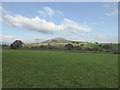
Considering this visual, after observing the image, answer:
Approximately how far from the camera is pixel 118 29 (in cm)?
646

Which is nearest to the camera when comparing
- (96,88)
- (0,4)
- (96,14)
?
(96,88)

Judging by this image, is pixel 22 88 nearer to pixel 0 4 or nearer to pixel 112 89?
pixel 112 89

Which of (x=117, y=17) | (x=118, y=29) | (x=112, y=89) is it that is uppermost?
(x=117, y=17)

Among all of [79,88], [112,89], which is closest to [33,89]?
[79,88]

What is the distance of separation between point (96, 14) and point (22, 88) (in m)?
8.86

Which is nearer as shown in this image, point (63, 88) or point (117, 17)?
point (63, 88)

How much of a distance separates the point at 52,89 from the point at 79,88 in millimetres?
821

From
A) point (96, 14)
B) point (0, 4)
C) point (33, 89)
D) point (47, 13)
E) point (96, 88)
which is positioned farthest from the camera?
point (96, 14)

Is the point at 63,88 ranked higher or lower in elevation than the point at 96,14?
lower

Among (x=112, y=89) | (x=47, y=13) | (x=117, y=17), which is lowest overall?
(x=112, y=89)

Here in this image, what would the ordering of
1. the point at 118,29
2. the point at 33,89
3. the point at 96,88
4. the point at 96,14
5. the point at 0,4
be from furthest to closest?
the point at 96,14, the point at 118,29, the point at 0,4, the point at 96,88, the point at 33,89

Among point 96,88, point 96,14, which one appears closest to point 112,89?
point 96,88

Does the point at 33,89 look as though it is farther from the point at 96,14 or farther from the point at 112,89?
the point at 96,14

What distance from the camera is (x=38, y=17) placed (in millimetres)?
9836
